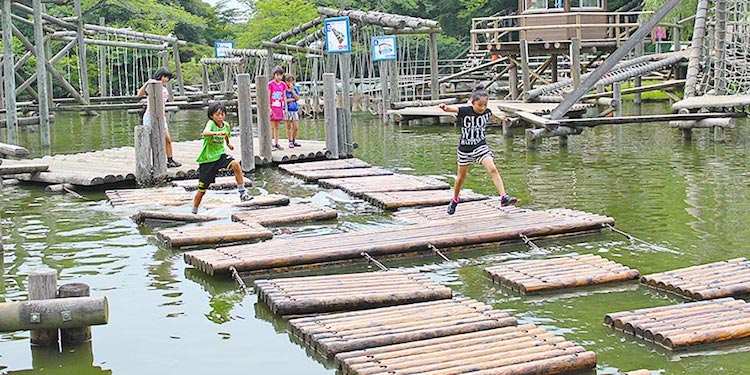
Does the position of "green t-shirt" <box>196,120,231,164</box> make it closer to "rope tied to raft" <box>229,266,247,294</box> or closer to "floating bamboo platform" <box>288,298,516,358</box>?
"rope tied to raft" <box>229,266,247,294</box>

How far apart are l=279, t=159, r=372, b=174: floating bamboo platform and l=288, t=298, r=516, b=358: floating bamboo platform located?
952cm

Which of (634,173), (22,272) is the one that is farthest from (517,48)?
(22,272)

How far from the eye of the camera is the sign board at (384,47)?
29094 millimetres

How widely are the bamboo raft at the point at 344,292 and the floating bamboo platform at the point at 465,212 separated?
3111 mm

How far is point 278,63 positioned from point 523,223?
26.0 meters

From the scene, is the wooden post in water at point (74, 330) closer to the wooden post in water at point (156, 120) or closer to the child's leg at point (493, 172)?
the child's leg at point (493, 172)

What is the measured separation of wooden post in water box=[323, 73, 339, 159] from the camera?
1912 cm

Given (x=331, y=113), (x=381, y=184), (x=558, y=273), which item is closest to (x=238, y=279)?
(x=558, y=273)

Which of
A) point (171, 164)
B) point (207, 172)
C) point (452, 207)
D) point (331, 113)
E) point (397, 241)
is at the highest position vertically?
point (331, 113)

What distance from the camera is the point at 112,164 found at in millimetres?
17781

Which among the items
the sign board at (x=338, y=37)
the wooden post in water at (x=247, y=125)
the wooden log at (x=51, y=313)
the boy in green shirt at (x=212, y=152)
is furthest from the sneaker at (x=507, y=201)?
the sign board at (x=338, y=37)

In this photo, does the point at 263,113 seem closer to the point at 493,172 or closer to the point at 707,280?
the point at 493,172

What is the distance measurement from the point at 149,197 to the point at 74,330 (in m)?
7.02

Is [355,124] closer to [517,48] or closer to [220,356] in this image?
[517,48]
